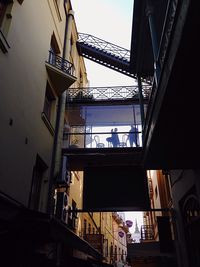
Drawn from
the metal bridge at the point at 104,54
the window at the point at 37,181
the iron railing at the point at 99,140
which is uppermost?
the metal bridge at the point at 104,54

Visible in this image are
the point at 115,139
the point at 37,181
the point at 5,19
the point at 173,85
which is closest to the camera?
the point at 173,85

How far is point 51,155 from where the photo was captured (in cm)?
1071

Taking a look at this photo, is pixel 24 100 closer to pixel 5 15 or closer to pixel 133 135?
pixel 5 15

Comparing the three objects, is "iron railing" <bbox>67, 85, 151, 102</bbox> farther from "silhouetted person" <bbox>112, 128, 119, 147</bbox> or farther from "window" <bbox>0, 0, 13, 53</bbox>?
"window" <bbox>0, 0, 13, 53</bbox>

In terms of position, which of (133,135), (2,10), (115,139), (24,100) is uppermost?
Answer: (2,10)

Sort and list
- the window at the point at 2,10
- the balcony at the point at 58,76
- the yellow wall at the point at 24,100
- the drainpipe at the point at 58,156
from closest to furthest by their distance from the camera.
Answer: the yellow wall at the point at 24,100, the window at the point at 2,10, the drainpipe at the point at 58,156, the balcony at the point at 58,76

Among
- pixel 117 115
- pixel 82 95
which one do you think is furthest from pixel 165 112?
pixel 82 95

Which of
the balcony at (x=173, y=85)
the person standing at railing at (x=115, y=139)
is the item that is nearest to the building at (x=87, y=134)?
the balcony at (x=173, y=85)

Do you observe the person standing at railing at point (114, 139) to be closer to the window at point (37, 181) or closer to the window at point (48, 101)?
the window at point (48, 101)

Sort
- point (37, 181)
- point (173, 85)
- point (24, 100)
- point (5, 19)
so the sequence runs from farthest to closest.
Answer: point (37, 181), point (24, 100), point (5, 19), point (173, 85)

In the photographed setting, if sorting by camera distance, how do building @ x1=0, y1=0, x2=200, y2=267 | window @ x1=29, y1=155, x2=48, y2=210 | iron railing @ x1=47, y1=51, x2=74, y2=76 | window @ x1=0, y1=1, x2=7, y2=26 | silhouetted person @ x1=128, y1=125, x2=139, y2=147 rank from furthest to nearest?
silhouetted person @ x1=128, y1=125, x2=139, y2=147
iron railing @ x1=47, y1=51, x2=74, y2=76
window @ x1=29, y1=155, x2=48, y2=210
window @ x1=0, y1=1, x2=7, y2=26
building @ x1=0, y1=0, x2=200, y2=267

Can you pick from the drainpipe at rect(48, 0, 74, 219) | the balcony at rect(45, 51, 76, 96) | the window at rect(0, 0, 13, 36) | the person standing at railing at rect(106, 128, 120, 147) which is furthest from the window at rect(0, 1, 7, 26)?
the person standing at railing at rect(106, 128, 120, 147)

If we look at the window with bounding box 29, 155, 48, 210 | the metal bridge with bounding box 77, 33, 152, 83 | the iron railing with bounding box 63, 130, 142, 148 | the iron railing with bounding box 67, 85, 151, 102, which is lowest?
the window with bounding box 29, 155, 48, 210

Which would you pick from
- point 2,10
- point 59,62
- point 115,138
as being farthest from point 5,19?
point 115,138
